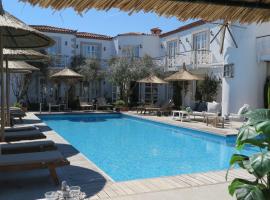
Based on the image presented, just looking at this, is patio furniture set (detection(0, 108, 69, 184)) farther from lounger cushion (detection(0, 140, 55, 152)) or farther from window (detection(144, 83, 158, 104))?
window (detection(144, 83, 158, 104))

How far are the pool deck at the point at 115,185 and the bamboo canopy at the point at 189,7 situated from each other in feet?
8.16

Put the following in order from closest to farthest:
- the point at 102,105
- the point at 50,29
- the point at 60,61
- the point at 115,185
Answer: the point at 115,185 < the point at 102,105 < the point at 50,29 < the point at 60,61

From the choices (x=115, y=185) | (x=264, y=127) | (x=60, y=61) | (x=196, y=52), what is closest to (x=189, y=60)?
(x=196, y=52)

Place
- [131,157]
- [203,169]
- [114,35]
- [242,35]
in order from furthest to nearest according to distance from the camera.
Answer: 1. [114,35]
2. [242,35]
3. [131,157]
4. [203,169]

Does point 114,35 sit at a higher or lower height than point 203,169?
higher

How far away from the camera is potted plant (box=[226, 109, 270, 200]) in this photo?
106 inches

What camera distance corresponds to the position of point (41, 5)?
134 inches

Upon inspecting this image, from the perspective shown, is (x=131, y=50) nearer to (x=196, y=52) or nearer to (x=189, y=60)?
(x=189, y=60)

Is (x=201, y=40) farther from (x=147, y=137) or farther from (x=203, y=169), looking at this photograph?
(x=203, y=169)

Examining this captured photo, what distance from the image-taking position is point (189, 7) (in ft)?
12.4

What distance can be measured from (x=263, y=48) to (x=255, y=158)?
563 inches

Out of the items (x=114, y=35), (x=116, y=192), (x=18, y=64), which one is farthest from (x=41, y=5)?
(x=114, y=35)

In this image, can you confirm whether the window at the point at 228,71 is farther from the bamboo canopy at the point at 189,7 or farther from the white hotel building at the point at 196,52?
the bamboo canopy at the point at 189,7

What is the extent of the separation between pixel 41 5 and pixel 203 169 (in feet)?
20.8
